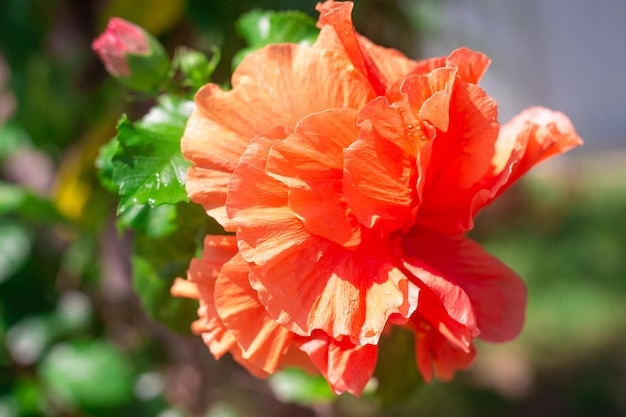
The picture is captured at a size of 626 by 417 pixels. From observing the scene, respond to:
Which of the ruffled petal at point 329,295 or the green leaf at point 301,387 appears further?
the green leaf at point 301,387

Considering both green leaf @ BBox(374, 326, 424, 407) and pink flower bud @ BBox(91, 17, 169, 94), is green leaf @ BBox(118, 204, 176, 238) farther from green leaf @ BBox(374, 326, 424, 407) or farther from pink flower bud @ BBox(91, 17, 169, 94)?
green leaf @ BBox(374, 326, 424, 407)

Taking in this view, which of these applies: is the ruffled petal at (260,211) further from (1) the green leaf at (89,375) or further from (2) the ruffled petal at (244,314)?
(1) the green leaf at (89,375)

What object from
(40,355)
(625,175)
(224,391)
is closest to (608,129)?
(625,175)

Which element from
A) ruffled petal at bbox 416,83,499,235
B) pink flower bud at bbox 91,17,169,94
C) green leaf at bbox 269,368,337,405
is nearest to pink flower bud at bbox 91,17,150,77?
pink flower bud at bbox 91,17,169,94

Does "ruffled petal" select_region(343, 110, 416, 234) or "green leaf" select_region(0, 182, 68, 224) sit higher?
"ruffled petal" select_region(343, 110, 416, 234)

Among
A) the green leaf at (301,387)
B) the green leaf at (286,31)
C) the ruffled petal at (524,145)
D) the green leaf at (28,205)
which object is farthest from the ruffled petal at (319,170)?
the green leaf at (28,205)

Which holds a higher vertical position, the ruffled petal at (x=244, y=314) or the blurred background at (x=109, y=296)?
the ruffled petal at (x=244, y=314)

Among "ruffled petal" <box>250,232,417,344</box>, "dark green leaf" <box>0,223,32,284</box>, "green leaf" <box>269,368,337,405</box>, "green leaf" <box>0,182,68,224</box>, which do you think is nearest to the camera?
"ruffled petal" <box>250,232,417,344</box>

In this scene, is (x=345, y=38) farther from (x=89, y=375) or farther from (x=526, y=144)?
(x=89, y=375)

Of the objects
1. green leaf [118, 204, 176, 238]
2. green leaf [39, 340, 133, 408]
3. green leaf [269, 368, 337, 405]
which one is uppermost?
green leaf [118, 204, 176, 238]
